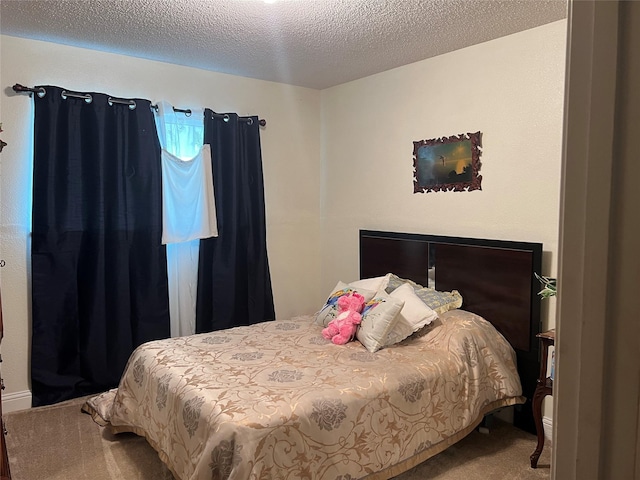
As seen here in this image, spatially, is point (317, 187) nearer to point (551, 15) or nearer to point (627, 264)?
point (551, 15)

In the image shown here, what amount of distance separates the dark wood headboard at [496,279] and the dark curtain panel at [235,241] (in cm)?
133

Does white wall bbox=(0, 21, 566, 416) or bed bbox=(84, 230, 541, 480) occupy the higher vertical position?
white wall bbox=(0, 21, 566, 416)

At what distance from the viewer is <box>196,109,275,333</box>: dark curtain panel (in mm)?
3918

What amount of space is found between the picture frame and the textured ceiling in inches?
25.7

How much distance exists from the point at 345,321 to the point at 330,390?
79 centimetres

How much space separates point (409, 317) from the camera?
9.53 ft

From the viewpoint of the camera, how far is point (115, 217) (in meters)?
3.46

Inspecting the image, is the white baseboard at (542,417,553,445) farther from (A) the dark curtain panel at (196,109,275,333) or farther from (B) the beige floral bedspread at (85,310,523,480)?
(A) the dark curtain panel at (196,109,275,333)

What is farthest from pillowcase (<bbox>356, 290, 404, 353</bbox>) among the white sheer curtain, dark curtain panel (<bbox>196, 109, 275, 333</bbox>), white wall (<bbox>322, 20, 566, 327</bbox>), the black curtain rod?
the black curtain rod

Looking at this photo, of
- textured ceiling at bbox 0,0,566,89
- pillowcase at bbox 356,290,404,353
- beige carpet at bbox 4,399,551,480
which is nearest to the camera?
beige carpet at bbox 4,399,551,480

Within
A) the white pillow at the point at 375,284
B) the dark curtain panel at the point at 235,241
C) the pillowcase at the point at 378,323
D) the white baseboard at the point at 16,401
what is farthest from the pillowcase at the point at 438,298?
the white baseboard at the point at 16,401

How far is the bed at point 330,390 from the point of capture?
1.94m

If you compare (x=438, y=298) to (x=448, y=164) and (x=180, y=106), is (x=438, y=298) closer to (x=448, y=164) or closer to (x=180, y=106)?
(x=448, y=164)

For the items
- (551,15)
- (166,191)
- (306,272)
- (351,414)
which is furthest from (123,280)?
(551,15)
